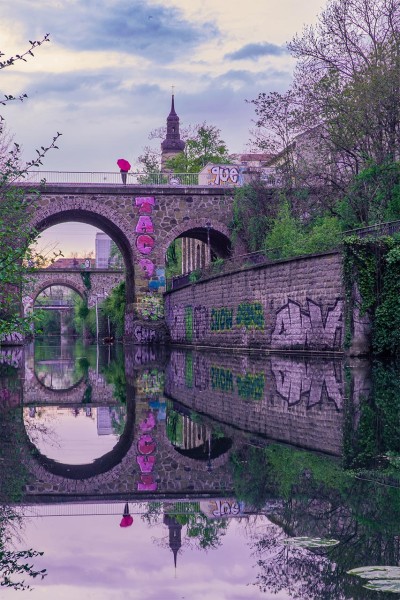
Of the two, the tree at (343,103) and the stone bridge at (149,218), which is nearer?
the tree at (343,103)

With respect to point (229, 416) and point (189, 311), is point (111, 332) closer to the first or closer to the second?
point (189, 311)

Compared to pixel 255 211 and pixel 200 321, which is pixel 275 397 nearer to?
pixel 200 321

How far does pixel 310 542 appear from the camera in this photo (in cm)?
450

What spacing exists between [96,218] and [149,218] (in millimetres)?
3782

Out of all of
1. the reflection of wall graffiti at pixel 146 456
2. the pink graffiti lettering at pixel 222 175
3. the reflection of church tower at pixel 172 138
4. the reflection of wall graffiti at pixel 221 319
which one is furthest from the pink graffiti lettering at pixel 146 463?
the reflection of church tower at pixel 172 138

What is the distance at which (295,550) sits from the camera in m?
4.38

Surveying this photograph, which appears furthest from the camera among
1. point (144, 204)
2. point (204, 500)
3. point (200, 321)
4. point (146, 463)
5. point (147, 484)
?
point (144, 204)

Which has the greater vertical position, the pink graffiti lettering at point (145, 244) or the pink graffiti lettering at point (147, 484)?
the pink graffiti lettering at point (145, 244)

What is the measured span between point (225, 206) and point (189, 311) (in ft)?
27.8

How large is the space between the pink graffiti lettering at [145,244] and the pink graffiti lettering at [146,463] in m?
39.7

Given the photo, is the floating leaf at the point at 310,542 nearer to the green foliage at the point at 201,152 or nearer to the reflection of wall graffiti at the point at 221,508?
the reflection of wall graffiti at the point at 221,508

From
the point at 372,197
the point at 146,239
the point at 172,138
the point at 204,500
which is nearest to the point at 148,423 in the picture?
the point at 204,500

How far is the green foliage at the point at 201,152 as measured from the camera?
72.6 meters

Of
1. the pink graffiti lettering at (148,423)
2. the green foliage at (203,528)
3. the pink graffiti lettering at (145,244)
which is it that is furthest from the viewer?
the pink graffiti lettering at (145,244)
